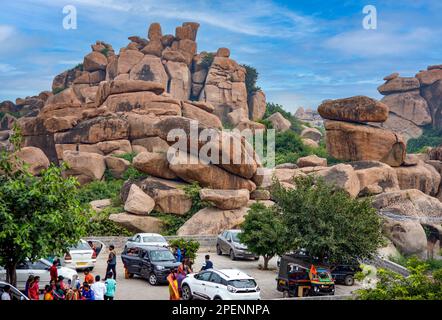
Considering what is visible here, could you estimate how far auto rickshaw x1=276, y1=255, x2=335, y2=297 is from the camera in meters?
21.0

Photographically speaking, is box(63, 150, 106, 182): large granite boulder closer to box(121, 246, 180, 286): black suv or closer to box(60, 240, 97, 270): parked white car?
box(60, 240, 97, 270): parked white car

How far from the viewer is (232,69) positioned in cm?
8169

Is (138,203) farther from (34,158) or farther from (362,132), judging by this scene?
(362,132)

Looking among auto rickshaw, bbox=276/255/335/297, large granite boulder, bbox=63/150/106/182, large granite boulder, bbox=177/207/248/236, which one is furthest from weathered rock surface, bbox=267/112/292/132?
auto rickshaw, bbox=276/255/335/297

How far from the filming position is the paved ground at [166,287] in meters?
21.3

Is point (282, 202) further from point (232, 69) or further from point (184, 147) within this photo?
point (232, 69)

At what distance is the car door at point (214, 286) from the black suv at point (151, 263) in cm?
422

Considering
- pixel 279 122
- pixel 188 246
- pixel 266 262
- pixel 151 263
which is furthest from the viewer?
pixel 279 122

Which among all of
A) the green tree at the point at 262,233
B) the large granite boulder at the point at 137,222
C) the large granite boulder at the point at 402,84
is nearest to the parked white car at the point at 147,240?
the green tree at the point at 262,233

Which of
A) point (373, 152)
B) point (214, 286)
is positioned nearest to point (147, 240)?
point (214, 286)

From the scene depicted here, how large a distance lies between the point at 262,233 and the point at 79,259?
843cm

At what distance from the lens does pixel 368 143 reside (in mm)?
51719

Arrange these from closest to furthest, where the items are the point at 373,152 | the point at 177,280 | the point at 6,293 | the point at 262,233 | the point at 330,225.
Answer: the point at 6,293, the point at 177,280, the point at 330,225, the point at 262,233, the point at 373,152
